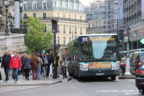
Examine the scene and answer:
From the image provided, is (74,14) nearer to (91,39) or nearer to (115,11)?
(115,11)

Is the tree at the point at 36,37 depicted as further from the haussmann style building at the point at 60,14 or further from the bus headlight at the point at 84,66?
the bus headlight at the point at 84,66

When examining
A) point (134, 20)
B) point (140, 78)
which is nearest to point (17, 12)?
point (140, 78)

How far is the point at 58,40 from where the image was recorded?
402 ft

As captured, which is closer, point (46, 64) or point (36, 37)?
point (46, 64)

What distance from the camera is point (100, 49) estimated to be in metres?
25.9

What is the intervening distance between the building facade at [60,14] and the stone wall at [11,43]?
7713 cm

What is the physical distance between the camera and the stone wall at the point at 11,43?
38.7m

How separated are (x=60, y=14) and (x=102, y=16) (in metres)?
11.4

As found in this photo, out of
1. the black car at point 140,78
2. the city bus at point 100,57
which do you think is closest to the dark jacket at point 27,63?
the city bus at point 100,57

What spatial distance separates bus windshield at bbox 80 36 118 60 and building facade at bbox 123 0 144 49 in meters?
49.3

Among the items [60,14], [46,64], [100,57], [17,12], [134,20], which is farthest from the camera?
[60,14]

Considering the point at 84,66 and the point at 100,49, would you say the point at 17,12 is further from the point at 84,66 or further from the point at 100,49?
the point at 100,49

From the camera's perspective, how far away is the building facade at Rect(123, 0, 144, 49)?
252ft

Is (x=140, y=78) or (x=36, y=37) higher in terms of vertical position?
(x=36, y=37)
